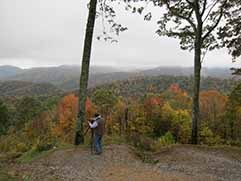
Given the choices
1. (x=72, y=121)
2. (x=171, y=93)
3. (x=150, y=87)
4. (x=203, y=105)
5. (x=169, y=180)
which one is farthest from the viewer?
(x=150, y=87)

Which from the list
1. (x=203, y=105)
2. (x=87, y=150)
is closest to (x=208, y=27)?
(x=87, y=150)

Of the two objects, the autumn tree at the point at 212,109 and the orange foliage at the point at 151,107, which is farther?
the orange foliage at the point at 151,107

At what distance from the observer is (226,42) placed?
16344 mm

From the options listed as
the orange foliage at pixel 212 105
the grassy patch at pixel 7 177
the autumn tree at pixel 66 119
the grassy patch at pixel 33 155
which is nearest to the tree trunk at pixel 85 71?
the grassy patch at pixel 33 155

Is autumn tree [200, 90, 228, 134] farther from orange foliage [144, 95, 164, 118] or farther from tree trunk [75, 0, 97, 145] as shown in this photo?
tree trunk [75, 0, 97, 145]

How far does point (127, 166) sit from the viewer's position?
10281 millimetres

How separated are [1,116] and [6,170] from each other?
53.1 meters

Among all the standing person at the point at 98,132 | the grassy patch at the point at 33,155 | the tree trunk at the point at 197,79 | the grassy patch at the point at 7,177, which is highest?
the tree trunk at the point at 197,79

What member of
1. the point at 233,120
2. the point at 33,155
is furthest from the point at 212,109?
the point at 33,155

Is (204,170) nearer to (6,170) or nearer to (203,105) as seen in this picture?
(6,170)

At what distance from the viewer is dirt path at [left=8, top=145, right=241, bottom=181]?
30.0ft

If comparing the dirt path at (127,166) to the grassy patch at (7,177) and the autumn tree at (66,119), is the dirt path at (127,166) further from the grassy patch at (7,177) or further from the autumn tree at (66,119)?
the autumn tree at (66,119)

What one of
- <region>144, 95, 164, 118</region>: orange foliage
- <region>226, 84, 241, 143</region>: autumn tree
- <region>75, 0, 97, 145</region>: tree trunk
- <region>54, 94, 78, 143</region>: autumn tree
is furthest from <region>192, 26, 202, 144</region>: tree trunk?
<region>54, 94, 78, 143</region>: autumn tree

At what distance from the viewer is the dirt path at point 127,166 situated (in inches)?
360
